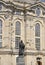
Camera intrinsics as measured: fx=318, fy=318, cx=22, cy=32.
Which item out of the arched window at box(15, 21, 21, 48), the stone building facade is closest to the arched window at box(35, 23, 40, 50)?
the stone building facade

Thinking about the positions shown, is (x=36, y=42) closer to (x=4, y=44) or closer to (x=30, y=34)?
(x=30, y=34)

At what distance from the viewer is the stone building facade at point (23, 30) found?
4144 cm

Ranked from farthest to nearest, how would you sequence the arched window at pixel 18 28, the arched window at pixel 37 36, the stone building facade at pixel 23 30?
the arched window at pixel 37 36, the arched window at pixel 18 28, the stone building facade at pixel 23 30

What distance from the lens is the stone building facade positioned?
41438 millimetres

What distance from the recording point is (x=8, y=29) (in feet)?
137

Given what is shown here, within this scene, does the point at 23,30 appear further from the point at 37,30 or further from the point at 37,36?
the point at 37,36

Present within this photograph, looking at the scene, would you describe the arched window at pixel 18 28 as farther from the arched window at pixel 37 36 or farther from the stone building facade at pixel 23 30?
the arched window at pixel 37 36

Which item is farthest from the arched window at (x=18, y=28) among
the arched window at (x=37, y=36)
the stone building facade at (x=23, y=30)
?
the arched window at (x=37, y=36)

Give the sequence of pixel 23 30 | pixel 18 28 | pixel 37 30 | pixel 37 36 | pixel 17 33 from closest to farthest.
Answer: pixel 17 33, pixel 18 28, pixel 23 30, pixel 37 36, pixel 37 30

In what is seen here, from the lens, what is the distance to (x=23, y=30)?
142 ft

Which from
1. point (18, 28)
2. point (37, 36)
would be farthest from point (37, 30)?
point (18, 28)

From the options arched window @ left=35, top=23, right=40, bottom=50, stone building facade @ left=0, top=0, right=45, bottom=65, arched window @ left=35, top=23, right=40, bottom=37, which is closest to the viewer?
stone building facade @ left=0, top=0, right=45, bottom=65

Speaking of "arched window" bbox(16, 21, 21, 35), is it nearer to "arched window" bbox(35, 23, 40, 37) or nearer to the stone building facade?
the stone building facade

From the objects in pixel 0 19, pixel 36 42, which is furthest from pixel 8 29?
pixel 36 42
